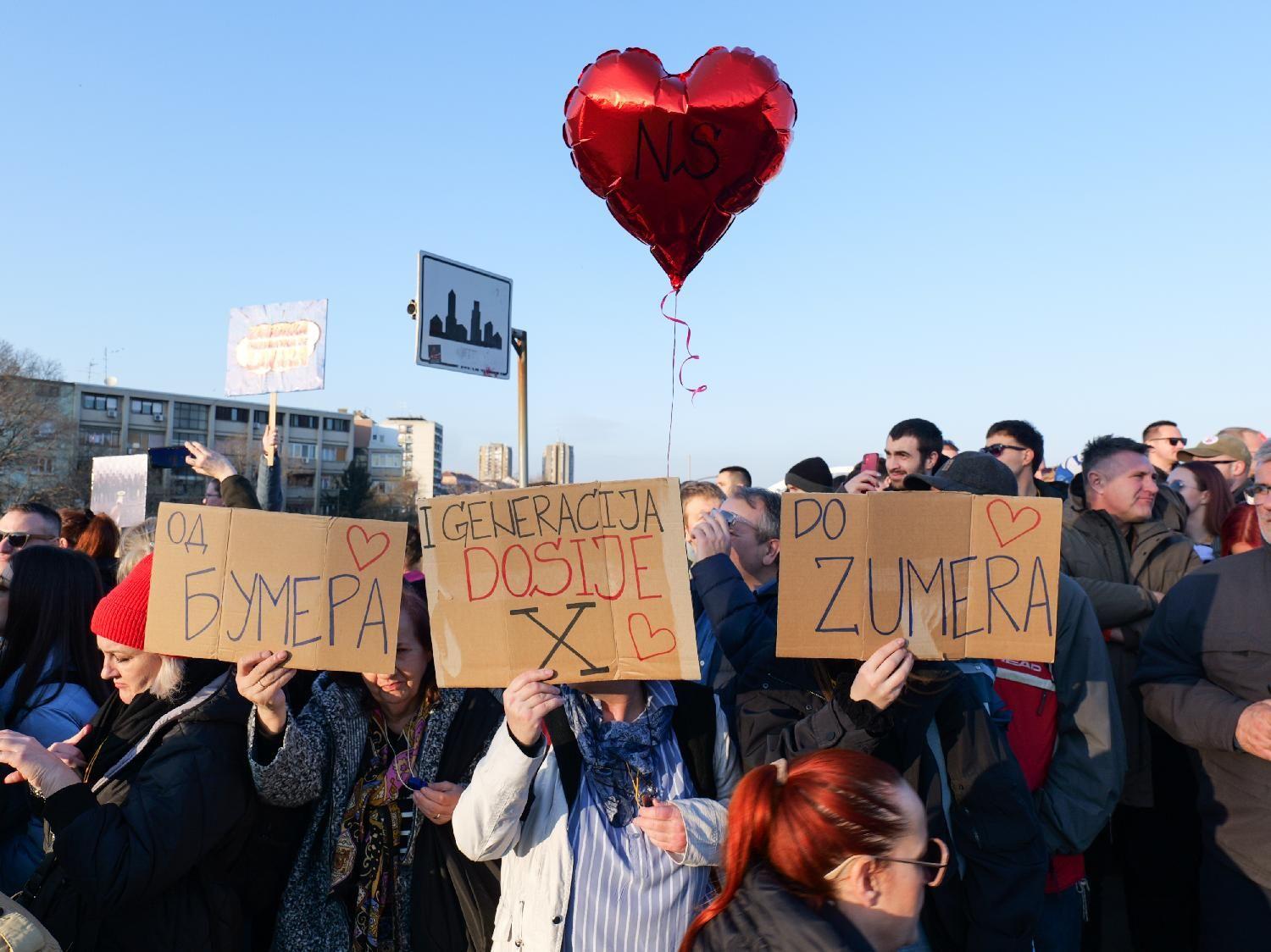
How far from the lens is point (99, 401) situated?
94.8 m

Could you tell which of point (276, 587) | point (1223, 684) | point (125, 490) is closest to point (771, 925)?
point (276, 587)

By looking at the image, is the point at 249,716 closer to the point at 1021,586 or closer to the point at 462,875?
the point at 462,875

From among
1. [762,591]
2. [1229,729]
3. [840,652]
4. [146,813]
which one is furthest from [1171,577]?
[146,813]

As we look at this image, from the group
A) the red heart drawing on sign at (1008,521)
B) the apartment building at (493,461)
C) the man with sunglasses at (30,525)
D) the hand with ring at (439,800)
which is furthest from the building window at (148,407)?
the red heart drawing on sign at (1008,521)

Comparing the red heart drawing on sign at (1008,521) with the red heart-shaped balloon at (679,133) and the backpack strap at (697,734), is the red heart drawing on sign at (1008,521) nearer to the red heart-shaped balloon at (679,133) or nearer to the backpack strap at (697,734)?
the backpack strap at (697,734)

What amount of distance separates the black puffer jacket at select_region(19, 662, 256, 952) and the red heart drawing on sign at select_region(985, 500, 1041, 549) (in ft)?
7.05

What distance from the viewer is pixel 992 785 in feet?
8.62

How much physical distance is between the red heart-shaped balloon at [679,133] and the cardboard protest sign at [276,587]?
2866mm

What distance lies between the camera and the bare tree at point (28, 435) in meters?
49.1

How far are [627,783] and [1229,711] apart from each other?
77.3 inches

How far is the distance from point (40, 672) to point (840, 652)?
2.87 metres

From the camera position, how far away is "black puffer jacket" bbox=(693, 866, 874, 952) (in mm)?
1704

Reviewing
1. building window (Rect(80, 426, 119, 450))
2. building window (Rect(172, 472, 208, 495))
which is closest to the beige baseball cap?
building window (Rect(172, 472, 208, 495))

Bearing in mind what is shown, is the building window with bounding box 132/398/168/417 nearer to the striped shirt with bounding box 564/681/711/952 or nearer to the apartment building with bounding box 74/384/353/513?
the apartment building with bounding box 74/384/353/513
